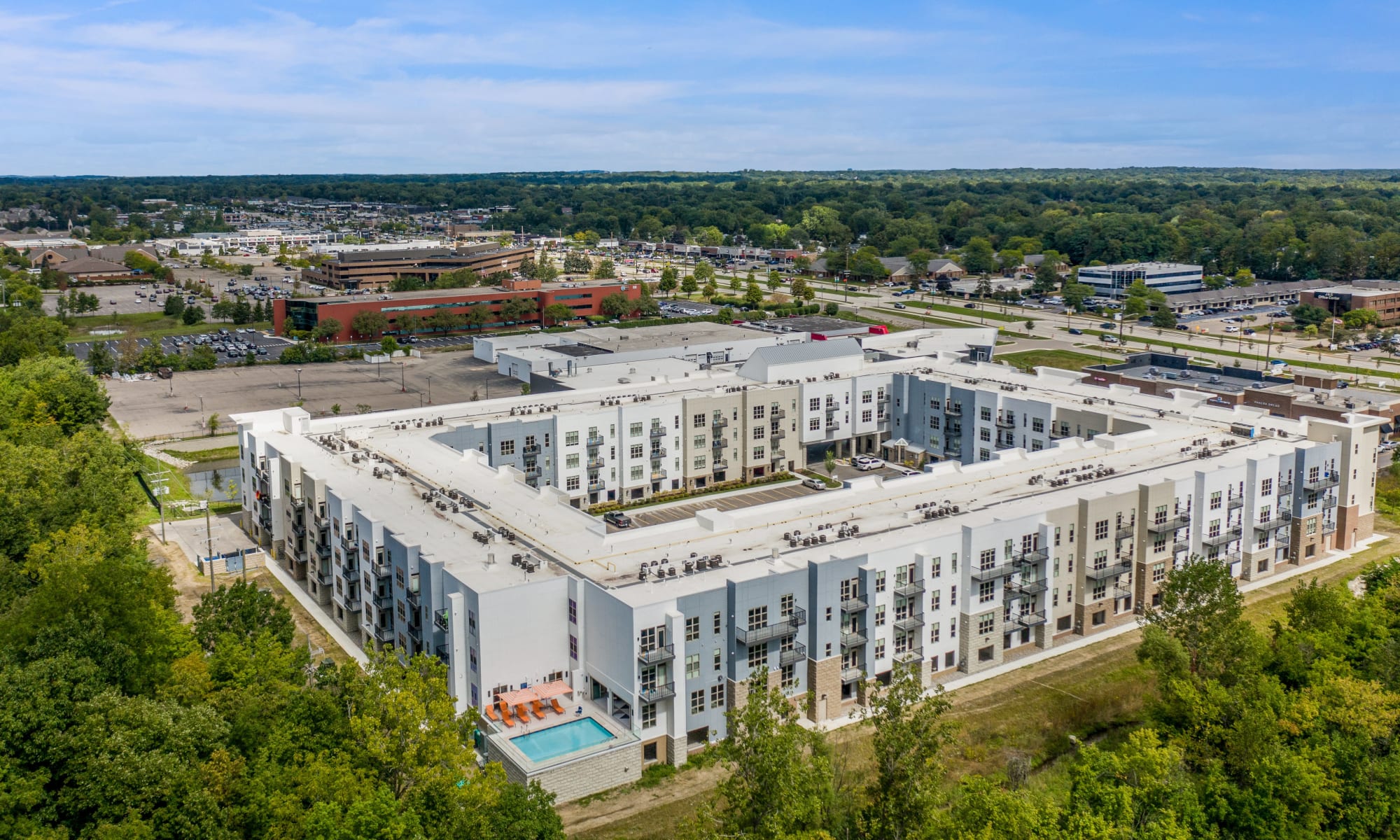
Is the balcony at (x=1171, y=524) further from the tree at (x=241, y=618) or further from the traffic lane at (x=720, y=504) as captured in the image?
the tree at (x=241, y=618)

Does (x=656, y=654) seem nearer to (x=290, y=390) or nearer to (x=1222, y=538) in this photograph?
(x=1222, y=538)

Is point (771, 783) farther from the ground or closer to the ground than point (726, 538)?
closer to the ground

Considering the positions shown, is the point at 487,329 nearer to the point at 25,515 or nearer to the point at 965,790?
the point at 25,515

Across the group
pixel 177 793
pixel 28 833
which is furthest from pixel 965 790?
pixel 28 833

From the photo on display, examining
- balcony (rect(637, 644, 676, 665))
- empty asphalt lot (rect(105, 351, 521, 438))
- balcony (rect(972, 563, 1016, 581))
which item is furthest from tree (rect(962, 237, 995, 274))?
balcony (rect(637, 644, 676, 665))

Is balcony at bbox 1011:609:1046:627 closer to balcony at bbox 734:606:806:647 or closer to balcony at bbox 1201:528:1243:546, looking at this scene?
balcony at bbox 1201:528:1243:546

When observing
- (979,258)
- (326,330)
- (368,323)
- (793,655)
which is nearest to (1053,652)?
(793,655)

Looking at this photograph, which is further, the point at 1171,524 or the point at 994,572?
the point at 1171,524

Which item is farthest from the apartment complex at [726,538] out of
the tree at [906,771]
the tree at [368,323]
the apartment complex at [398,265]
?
the apartment complex at [398,265]
